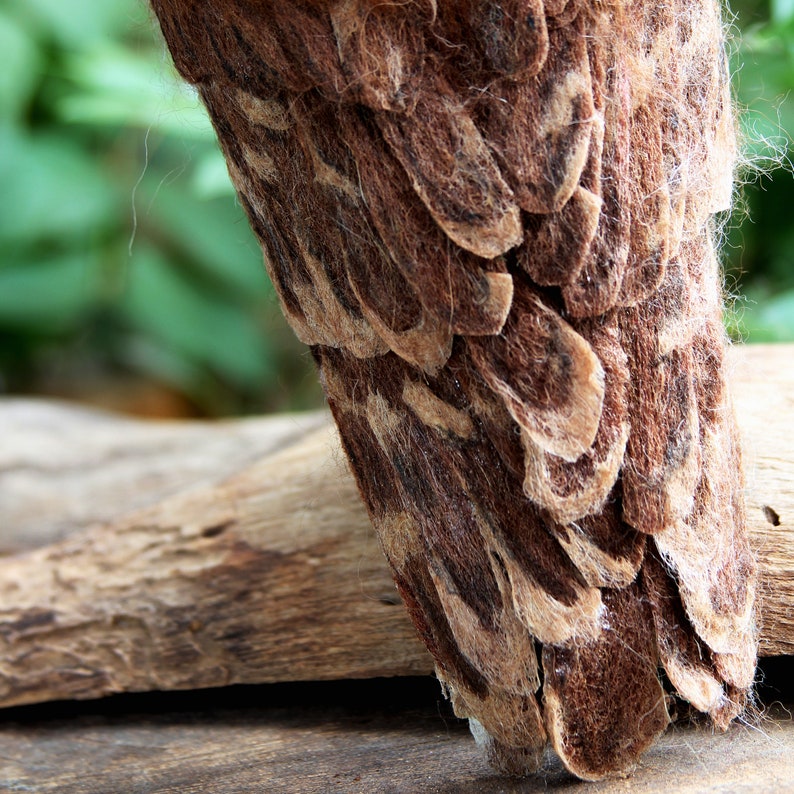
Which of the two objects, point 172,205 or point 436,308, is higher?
point 172,205

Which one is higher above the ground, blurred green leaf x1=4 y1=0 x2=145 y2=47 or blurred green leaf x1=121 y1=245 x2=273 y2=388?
blurred green leaf x1=4 y1=0 x2=145 y2=47

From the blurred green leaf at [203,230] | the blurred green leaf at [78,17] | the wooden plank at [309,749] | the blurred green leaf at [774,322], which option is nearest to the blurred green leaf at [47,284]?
the blurred green leaf at [203,230]

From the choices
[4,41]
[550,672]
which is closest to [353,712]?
[550,672]

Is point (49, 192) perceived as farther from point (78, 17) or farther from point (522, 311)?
point (522, 311)

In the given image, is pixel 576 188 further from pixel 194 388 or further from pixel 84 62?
pixel 194 388

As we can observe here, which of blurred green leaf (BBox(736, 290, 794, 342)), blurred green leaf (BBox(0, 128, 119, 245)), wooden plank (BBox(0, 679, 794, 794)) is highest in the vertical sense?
blurred green leaf (BBox(0, 128, 119, 245))

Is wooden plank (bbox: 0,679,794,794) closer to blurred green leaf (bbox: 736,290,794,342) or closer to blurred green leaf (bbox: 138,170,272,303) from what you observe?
blurred green leaf (bbox: 736,290,794,342)

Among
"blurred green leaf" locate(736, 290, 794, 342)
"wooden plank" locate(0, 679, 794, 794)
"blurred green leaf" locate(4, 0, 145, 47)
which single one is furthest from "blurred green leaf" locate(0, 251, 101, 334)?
"blurred green leaf" locate(736, 290, 794, 342)
